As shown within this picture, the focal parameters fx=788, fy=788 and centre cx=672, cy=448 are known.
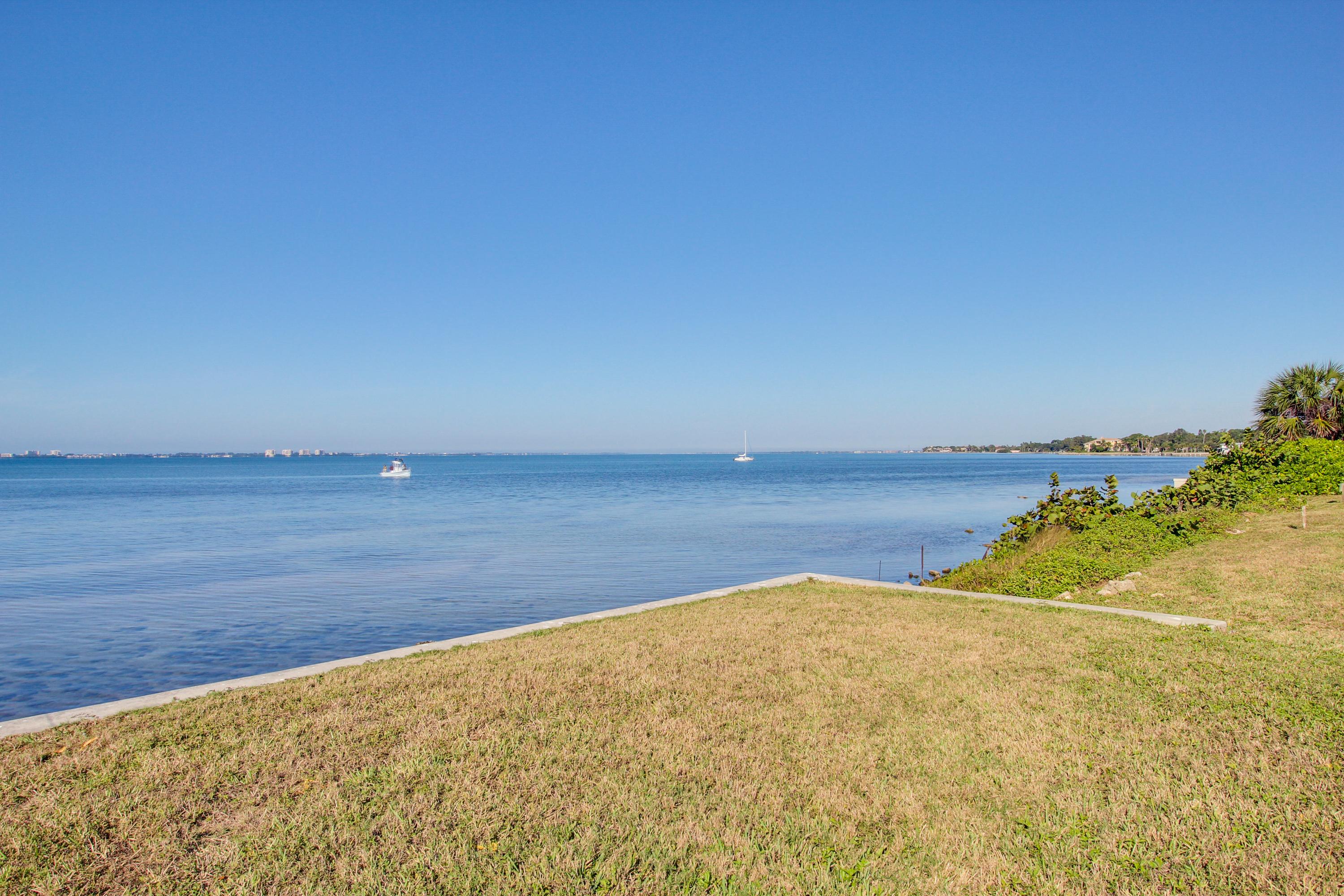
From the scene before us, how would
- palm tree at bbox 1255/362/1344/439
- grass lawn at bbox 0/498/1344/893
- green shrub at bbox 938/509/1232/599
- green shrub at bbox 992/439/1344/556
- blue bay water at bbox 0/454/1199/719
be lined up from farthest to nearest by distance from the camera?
1. palm tree at bbox 1255/362/1344/439
2. green shrub at bbox 992/439/1344/556
3. green shrub at bbox 938/509/1232/599
4. blue bay water at bbox 0/454/1199/719
5. grass lawn at bbox 0/498/1344/893

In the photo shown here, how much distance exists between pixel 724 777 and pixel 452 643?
4.92 meters

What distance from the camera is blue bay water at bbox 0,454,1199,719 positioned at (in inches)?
408

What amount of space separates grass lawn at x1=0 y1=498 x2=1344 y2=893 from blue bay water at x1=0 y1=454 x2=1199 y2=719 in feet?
13.8

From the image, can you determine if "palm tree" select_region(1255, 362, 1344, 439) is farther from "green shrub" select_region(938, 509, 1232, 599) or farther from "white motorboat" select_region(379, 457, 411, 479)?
"white motorboat" select_region(379, 457, 411, 479)

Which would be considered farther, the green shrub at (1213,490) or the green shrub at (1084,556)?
the green shrub at (1213,490)

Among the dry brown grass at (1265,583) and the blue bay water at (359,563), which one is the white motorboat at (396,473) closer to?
the blue bay water at (359,563)

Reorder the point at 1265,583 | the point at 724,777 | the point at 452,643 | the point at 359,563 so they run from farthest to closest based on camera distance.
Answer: the point at 359,563, the point at 1265,583, the point at 452,643, the point at 724,777

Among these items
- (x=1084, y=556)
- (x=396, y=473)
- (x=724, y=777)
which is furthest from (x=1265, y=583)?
(x=396, y=473)

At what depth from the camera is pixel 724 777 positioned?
475cm

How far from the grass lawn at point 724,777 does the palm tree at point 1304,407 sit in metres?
26.9

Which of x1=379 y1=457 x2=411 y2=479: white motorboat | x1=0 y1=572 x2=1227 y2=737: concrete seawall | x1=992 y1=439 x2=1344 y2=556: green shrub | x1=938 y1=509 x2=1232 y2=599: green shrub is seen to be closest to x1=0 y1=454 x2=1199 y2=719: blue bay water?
x1=0 y1=572 x2=1227 y2=737: concrete seawall

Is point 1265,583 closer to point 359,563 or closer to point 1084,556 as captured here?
point 1084,556

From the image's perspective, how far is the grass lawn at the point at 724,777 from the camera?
373 centimetres

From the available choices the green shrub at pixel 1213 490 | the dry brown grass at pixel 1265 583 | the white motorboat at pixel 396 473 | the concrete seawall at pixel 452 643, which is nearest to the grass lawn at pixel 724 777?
the concrete seawall at pixel 452 643
